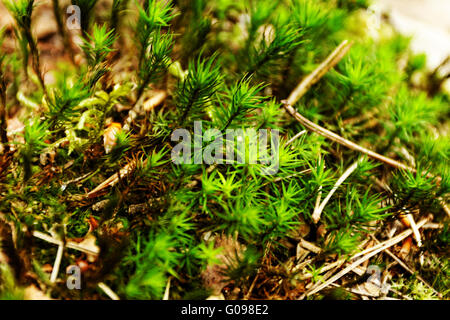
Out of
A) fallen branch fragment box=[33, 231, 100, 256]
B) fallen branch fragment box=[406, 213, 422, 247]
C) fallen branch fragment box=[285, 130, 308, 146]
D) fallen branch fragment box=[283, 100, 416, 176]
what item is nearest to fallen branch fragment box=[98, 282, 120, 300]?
fallen branch fragment box=[33, 231, 100, 256]

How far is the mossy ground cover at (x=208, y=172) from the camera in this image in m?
1.11

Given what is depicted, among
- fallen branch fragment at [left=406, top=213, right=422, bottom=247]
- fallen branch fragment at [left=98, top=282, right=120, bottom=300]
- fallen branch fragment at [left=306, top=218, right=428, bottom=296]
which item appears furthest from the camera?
fallen branch fragment at [left=406, top=213, right=422, bottom=247]

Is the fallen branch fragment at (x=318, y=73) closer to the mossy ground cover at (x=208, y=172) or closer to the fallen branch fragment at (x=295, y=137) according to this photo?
the mossy ground cover at (x=208, y=172)

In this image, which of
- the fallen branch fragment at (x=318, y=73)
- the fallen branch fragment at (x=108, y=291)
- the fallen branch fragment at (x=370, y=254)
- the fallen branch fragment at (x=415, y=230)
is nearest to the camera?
the fallen branch fragment at (x=108, y=291)

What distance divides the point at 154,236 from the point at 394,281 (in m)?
0.95

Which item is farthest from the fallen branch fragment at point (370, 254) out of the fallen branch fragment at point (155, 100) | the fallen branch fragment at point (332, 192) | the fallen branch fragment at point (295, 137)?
the fallen branch fragment at point (155, 100)

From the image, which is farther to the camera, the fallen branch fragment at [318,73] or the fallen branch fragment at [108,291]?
the fallen branch fragment at [318,73]

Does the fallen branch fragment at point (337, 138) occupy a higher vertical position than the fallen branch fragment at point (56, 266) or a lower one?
higher

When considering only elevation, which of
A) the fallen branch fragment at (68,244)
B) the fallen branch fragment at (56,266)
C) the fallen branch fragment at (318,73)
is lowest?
the fallen branch fragment at (56,266)

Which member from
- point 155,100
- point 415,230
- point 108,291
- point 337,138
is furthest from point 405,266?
point 155,100

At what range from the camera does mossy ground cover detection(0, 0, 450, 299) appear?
1108mm

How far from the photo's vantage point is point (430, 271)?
4.43ft

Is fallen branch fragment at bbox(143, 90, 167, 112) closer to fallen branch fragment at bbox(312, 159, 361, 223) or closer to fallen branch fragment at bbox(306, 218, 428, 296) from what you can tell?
fallen branch fragment at bbox(312, 159, 361, 223)

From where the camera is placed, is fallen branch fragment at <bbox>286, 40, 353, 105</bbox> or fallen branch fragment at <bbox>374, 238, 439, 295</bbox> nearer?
fallen branch fragment at <bbox>374, 238, 439, 295</bbox>
